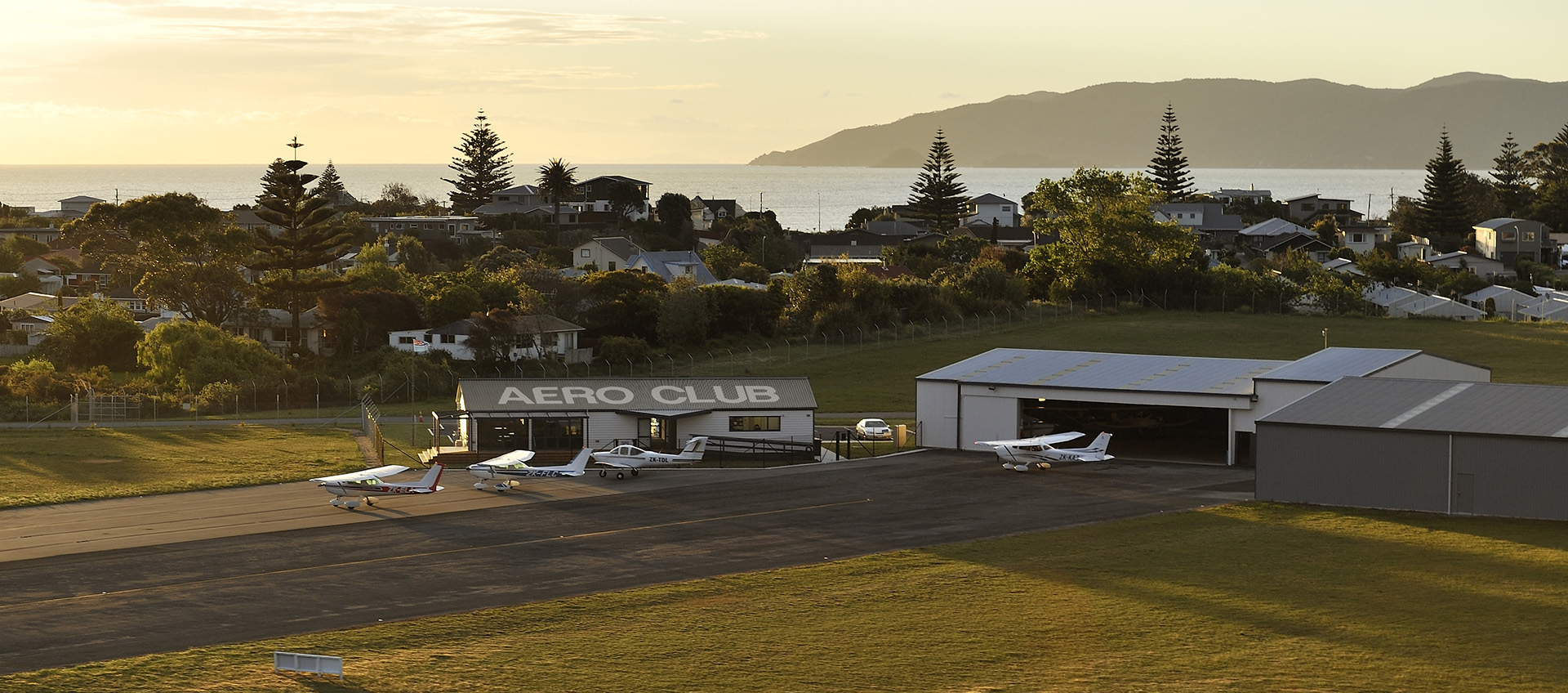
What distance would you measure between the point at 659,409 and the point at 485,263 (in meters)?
64.9

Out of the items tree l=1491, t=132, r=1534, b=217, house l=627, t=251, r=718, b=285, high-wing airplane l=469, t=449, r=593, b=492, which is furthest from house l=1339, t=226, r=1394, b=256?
high-wing airplane l=469, t=449, r=593, b=492

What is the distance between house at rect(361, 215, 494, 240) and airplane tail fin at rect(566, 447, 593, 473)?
9528 centimetres

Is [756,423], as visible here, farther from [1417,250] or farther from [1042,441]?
[1417,250]

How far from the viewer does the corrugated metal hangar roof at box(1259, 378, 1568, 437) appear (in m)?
41.0

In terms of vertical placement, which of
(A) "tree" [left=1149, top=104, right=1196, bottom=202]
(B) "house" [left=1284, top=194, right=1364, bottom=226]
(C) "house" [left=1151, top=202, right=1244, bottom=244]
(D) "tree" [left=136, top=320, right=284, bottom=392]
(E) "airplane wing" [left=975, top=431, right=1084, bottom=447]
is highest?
(A) "tree" [left=1149, top=104, right=1196, bottom=202]

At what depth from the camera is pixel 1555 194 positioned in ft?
514

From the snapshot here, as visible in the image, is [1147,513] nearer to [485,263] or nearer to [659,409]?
[659,409]

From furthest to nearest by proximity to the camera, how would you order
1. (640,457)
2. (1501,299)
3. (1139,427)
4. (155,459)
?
(1501,299), (1139,427), (155,459), (640,457)

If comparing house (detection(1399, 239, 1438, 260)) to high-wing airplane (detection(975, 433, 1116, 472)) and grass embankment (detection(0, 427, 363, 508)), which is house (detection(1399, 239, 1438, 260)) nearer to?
high-wing airplane (detection(975, 433, 1116, 472))

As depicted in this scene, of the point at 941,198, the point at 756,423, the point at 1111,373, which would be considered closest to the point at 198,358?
the point at 756,423

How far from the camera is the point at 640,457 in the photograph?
50125 millimetres

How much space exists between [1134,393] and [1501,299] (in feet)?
215

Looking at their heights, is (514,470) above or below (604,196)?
below

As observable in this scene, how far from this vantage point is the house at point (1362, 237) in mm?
150125
